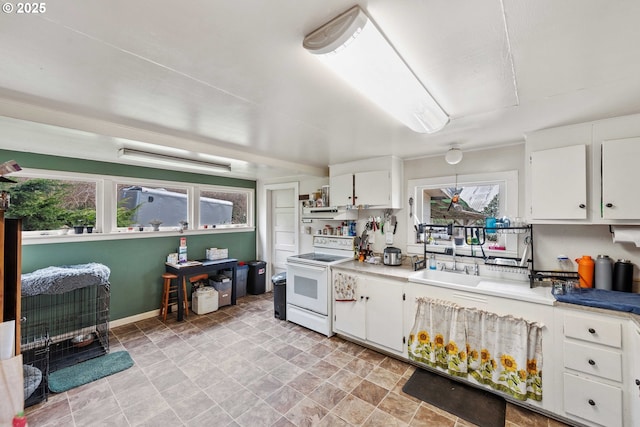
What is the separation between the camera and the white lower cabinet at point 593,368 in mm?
1679

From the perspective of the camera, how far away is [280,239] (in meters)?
5.01

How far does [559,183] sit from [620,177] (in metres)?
0.32

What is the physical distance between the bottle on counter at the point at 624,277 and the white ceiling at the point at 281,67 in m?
1.15

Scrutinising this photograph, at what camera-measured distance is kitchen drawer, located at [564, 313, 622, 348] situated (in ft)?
5.53

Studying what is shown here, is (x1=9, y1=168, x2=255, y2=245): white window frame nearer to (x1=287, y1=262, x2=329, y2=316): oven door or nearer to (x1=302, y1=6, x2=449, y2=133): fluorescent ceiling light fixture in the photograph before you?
(x1=287, y1=262, x2=329, y2=316): oven door

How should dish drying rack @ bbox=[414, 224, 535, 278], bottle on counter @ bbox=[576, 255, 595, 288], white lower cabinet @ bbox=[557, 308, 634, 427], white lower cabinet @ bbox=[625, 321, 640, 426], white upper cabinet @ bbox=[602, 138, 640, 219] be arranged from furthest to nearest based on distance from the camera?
dish drying rack @ bbox=[414, 224, 535, 278], bottle on counter @ bbox=[576, 255, 595, 288], white upper cabinet @ bbox=[602, 138, 640, 219], white lower cabinet @ bbox=[557, 308, 634, 427], white lower cabinet @ bbox=[625, 321, 640, 426]

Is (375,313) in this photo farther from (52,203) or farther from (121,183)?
(52,203)

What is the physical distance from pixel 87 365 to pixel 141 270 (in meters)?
1.37

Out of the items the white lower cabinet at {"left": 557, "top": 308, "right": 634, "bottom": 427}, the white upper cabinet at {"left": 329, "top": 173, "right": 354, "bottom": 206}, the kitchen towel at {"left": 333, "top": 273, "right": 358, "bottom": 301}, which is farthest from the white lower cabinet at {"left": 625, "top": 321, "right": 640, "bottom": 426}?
the white upper cabinet at {"left": 329, "top": 173, "right": 354, "bottom": 206}

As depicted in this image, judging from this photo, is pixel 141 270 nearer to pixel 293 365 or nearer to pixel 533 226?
pixel 293 365

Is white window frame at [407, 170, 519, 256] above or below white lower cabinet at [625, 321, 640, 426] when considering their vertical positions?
above

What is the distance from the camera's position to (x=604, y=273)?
2037 millimetres

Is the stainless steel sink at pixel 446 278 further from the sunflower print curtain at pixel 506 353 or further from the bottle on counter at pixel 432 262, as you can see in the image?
the sunflower print curtain at pixel 506 353

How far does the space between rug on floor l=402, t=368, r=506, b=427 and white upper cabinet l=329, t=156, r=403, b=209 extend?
6.02 ft
